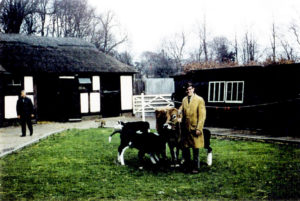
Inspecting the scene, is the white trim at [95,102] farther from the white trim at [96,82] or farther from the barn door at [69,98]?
the barn door at [69,98]

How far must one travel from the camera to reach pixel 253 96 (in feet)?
45.1

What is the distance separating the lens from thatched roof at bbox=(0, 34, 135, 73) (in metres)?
19.1

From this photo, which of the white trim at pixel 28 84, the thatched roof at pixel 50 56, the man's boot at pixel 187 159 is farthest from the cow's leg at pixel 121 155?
the white trim at pixel 28 84

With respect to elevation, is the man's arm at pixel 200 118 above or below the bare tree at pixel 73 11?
below

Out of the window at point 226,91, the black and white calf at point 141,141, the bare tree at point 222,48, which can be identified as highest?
the bare tree at point 222,48

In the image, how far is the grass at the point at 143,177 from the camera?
18.4 ft

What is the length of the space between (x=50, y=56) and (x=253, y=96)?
43.7 feet

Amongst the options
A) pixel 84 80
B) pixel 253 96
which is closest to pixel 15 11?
pixel 84 80

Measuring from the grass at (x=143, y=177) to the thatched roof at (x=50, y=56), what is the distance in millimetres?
10561

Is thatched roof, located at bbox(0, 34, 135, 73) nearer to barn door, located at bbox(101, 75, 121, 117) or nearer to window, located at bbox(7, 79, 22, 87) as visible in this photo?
window, located at bbox(7, 79, 22, 87)

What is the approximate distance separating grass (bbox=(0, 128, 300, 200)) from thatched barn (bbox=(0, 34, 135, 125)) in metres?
10.0

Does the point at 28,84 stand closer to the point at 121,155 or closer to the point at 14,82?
the point at 14,82

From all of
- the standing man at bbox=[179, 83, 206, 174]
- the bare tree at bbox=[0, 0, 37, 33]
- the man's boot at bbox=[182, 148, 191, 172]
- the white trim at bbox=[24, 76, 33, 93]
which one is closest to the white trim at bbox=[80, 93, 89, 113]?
the white trim at bbox=[24, 76, 33, 93]

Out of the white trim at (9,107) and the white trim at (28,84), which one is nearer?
the white trim at (9,107)
